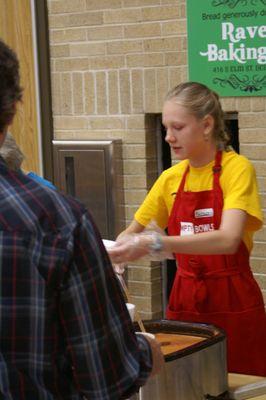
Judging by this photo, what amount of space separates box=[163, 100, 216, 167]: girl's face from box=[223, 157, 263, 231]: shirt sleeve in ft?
0.43

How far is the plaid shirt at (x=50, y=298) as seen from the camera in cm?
171

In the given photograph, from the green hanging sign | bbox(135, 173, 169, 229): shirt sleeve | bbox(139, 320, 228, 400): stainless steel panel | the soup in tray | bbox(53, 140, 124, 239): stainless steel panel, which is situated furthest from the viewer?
bbox(53, 140, 124, 239): stainless steel panel

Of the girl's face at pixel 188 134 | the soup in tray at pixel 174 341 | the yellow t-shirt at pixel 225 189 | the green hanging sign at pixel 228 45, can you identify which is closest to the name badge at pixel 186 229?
the yellow t-shirt at pixel 225 189

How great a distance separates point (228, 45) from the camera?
4.52 m

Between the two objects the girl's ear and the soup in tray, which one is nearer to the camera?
the soup in tray

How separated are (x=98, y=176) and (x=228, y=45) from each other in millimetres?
995

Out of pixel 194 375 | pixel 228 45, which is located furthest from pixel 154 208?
pixel 228 45

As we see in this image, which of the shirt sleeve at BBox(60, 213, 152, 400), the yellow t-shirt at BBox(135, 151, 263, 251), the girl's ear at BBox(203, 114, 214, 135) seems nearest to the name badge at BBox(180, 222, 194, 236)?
the yellow t-shirt at BBox(135, 151, 263, 251)

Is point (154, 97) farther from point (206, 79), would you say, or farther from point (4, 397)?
point (4, 397)

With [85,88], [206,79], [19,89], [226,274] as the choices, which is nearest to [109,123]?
[85,88]

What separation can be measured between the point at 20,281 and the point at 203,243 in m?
1.45

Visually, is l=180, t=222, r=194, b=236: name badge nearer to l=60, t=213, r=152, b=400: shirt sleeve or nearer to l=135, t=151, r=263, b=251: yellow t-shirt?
l=135, t=151, r=263, b=251: yellow t-shirt

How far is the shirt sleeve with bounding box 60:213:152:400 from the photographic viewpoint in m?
1.74

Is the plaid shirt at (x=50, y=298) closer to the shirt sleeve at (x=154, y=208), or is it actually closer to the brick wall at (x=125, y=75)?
the shirt sleeve at (x=154, y=208)
